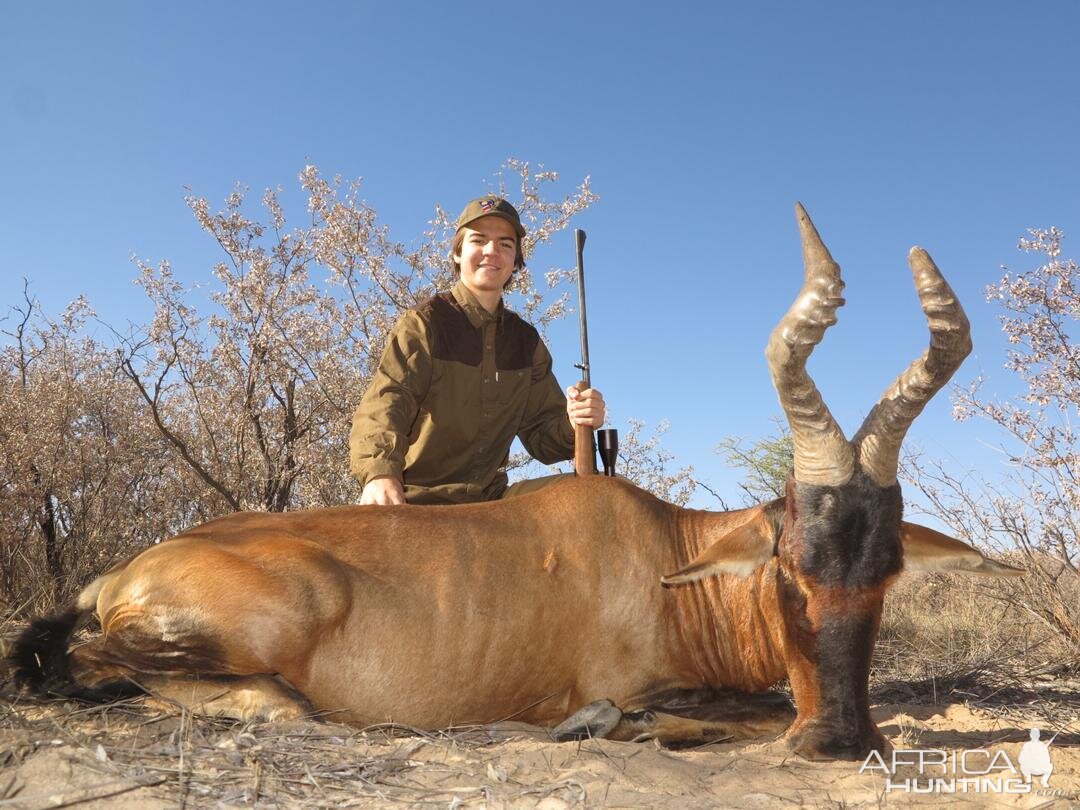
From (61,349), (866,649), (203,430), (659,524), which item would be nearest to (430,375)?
(659,524)

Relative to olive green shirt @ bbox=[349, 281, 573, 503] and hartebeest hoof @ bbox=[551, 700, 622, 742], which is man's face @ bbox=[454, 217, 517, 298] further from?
hartebeest hoof @ bbox=[551, 700, 622, 742]

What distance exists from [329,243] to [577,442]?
7.52 metres

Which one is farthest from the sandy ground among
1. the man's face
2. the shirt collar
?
the man's face

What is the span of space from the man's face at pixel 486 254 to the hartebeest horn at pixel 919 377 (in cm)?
328

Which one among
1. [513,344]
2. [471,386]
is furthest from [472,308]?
[471,386]

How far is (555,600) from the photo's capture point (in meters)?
4.43

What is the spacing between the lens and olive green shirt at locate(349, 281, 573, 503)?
6.13 metres

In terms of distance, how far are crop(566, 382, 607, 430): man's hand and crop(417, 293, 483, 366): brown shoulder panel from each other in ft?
2.81

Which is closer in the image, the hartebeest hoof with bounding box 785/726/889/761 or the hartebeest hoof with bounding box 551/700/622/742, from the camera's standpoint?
the hartebeest hoof with bounding box 785/726/889/761

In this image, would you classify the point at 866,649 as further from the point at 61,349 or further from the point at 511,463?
the point at 61,349

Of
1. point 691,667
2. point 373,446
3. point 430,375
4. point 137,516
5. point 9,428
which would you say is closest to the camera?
point 691,667

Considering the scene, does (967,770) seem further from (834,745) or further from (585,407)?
(585,407)

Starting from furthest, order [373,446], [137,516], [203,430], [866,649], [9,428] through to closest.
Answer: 1. [203,430]
2. [137,516]
3. [9,428]
4. [373,446]
5. [866,649]

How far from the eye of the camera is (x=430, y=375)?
636 cm
